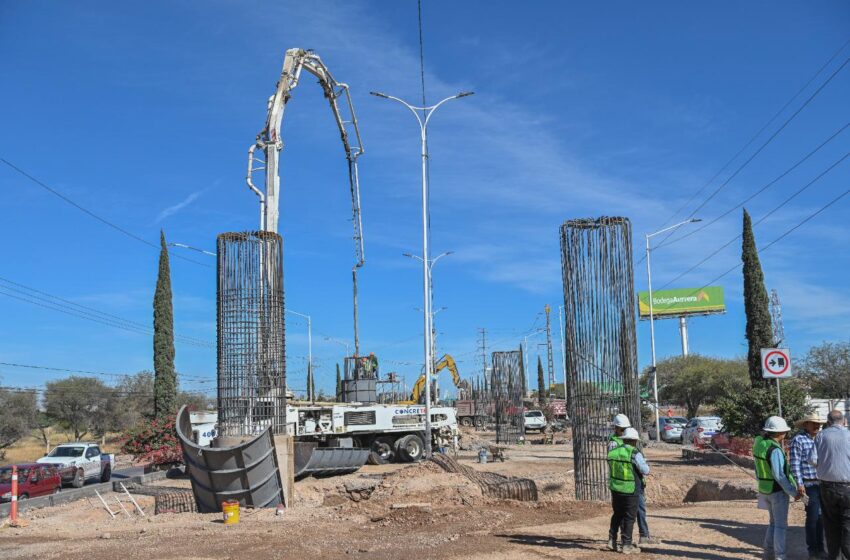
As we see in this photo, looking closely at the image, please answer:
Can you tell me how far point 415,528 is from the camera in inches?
513

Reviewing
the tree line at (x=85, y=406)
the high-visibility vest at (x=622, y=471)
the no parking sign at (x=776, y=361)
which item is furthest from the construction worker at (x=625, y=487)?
the tree line at (x=85, y=406)

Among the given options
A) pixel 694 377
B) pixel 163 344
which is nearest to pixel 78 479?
pixel 163 344

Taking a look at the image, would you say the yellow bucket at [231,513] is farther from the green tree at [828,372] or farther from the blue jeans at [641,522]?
the green tree at [828,372]

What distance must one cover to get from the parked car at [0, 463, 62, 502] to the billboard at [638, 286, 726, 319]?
76.5m

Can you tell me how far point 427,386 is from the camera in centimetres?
2734

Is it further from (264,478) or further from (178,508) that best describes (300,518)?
(178,508)

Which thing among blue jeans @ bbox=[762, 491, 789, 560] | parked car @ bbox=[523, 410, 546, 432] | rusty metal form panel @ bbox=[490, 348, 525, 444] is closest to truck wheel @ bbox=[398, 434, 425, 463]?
rusty metal form panel @ bbox=[490, 348, 525, 444]

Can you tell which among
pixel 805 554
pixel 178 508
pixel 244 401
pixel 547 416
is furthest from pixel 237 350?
pixel 547 416

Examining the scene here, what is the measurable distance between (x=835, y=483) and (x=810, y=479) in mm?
1149

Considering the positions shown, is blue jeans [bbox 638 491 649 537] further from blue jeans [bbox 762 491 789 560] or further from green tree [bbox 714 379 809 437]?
green tree [bbox 714 379 809 437]

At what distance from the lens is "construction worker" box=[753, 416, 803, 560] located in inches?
332

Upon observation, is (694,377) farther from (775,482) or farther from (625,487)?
(775,482)

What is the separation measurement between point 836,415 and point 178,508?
14.4 m

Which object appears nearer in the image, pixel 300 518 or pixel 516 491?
pixel 300 518
